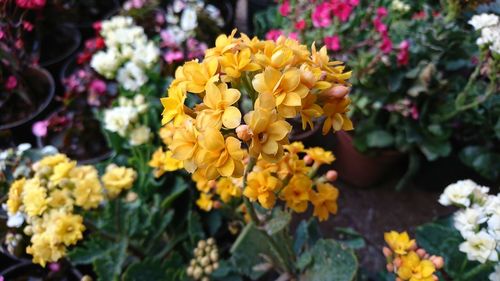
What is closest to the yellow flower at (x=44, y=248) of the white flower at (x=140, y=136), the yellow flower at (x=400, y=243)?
the white flower at (x=140, y=136)

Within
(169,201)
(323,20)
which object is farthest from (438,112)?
(169,201)

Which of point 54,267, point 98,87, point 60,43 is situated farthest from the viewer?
point 60,43

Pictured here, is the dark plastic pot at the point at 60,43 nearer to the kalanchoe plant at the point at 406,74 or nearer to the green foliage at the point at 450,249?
the kalanchoe plant at the point at 406,74

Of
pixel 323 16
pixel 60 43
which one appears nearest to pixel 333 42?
pixel 323 16

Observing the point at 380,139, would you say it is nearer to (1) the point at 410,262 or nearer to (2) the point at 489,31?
(2) the point at 489,31

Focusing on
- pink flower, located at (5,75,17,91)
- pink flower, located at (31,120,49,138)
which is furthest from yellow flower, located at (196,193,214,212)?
pink flower, located at (5,75,17,91)

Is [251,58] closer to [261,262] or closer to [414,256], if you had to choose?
[414,256]
